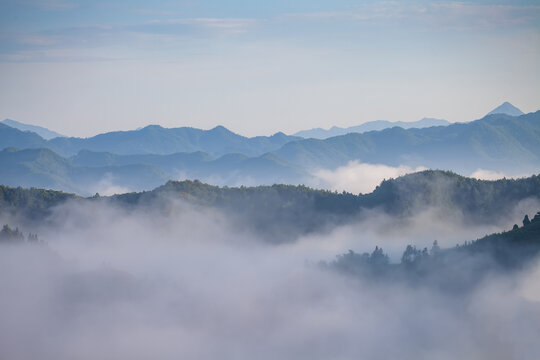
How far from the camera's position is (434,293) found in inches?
7849

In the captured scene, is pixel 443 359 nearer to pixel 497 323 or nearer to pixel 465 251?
pixel 497 323

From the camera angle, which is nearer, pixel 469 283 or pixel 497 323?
pixel 497 323

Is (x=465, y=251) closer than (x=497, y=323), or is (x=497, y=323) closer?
(x=497, y=323)

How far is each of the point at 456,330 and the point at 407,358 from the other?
16894 millimetres

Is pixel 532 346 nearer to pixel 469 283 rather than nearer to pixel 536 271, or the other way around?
pixel 536 271

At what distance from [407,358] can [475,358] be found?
21.6 meters

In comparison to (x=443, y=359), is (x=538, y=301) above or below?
above

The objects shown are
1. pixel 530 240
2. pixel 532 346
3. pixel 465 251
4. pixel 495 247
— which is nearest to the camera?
pixel 532 346

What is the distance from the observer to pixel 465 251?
646ft

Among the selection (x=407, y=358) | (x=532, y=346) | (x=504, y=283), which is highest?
(x=504, y=283)

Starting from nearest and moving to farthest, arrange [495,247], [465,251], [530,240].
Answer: [530,240] → [495,247] → [465,251]

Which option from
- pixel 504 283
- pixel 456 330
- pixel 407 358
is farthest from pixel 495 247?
pixel 407 358

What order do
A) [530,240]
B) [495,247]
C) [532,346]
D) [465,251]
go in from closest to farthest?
[532,346]
[530,240]
[495,247]
[465,251]

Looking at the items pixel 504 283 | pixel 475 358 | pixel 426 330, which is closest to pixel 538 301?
pixel 504 283
